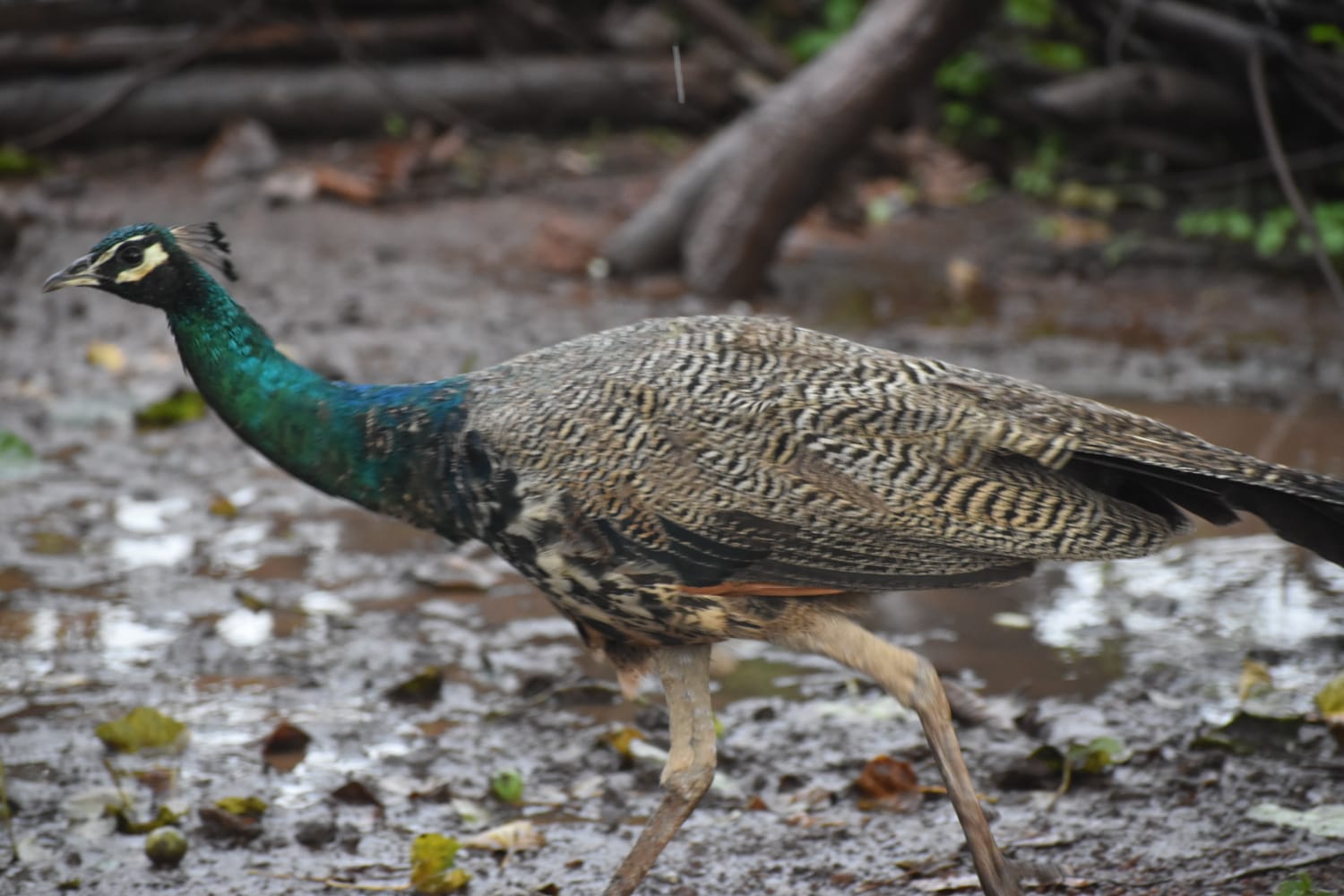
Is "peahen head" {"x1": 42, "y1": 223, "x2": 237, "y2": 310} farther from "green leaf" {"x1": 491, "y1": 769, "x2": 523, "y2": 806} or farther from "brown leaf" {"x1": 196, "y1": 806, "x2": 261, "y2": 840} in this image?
"green leaf" {"x1": 491, "y1": 769, "x2": 523, "y2": 806}

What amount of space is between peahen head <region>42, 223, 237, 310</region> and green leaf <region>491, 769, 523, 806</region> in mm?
1454

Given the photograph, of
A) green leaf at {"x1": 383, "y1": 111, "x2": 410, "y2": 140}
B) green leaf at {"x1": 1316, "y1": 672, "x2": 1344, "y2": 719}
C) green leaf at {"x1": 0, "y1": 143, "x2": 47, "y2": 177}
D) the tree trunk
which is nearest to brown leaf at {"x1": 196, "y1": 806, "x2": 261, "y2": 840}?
green leaf at {"x1": 1316, "y1": 672, "x2": 1344, "y2": 719}

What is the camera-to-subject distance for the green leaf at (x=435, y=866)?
348 centimetres

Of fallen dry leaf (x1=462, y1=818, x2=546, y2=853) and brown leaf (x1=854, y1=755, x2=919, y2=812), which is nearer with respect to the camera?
fallen dry leaf (x1=462, y1=818, x2=546, y2=853)

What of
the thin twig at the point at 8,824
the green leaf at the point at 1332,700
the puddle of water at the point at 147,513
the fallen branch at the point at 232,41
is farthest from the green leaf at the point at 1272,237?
the thin twig at the point at 8,824

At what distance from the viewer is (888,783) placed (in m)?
3.99

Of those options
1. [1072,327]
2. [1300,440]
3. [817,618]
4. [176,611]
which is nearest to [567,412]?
[817,618]

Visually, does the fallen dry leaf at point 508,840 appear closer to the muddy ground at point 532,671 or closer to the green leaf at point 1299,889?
the muddy ground at point 532,671

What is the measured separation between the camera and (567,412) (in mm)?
3400

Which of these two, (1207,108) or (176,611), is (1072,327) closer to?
(1207,108)

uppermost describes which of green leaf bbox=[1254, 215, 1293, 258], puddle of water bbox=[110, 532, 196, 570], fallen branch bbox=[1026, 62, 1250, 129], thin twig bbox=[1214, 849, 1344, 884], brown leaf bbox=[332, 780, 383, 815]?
fallen branch bbox=[1026, 62, 1250, 129]

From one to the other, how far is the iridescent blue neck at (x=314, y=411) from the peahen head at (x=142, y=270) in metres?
0.04

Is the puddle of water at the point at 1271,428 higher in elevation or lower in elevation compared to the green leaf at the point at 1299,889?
lower

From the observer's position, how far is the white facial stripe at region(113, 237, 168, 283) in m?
3.60
